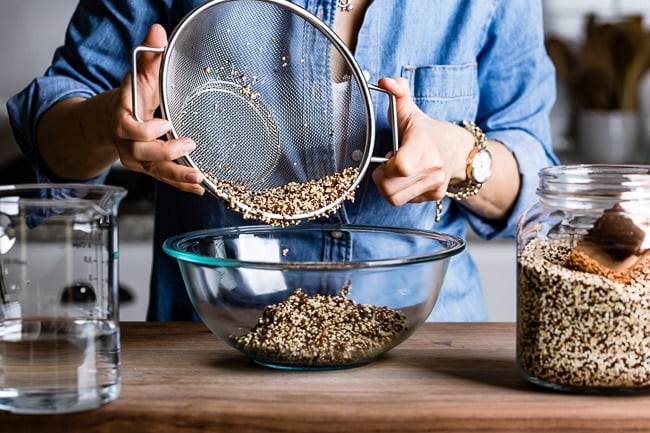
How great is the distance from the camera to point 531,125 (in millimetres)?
1583

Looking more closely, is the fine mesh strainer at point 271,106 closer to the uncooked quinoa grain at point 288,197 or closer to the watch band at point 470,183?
the uncooked quinoa grain at point 288,197

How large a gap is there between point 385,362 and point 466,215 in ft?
1.77

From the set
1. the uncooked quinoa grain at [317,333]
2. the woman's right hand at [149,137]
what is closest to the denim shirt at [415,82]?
the woman's right hand at [149,137]

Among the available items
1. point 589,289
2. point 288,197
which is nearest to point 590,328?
point 589,289

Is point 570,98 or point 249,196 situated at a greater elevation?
point 570,98

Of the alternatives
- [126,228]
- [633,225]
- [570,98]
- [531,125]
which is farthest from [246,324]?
[570,98]

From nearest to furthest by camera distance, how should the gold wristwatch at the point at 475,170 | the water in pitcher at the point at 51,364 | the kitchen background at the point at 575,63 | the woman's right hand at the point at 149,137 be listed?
the water in pitcher at the point at 51,364 < the woman's right hand at the point at 149,137 < the gold wristwatch at the point at 475,170 < the kitchen background at the point at 575,63

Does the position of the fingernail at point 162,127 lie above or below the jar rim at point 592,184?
above

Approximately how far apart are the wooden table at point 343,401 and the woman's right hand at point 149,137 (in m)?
0.20

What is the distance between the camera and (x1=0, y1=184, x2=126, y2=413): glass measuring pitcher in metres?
0.88

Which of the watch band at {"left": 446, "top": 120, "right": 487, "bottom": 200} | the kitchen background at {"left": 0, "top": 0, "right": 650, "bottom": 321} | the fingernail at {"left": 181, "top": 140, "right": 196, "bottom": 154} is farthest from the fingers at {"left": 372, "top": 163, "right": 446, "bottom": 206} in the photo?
the kitchen background at {"left": 0, "top": 0, "right": 650, "bottom": 321}

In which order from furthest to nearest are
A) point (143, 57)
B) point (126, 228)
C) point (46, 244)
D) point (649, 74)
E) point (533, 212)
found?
1. point (649, 74)
2. point (126, 228)
3. point (143, 57)
4. point (533, 212)
5. point (46, 244)

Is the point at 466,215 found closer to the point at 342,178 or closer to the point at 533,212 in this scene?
the point at 342,178

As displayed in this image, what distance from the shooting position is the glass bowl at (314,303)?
1.01 metres
